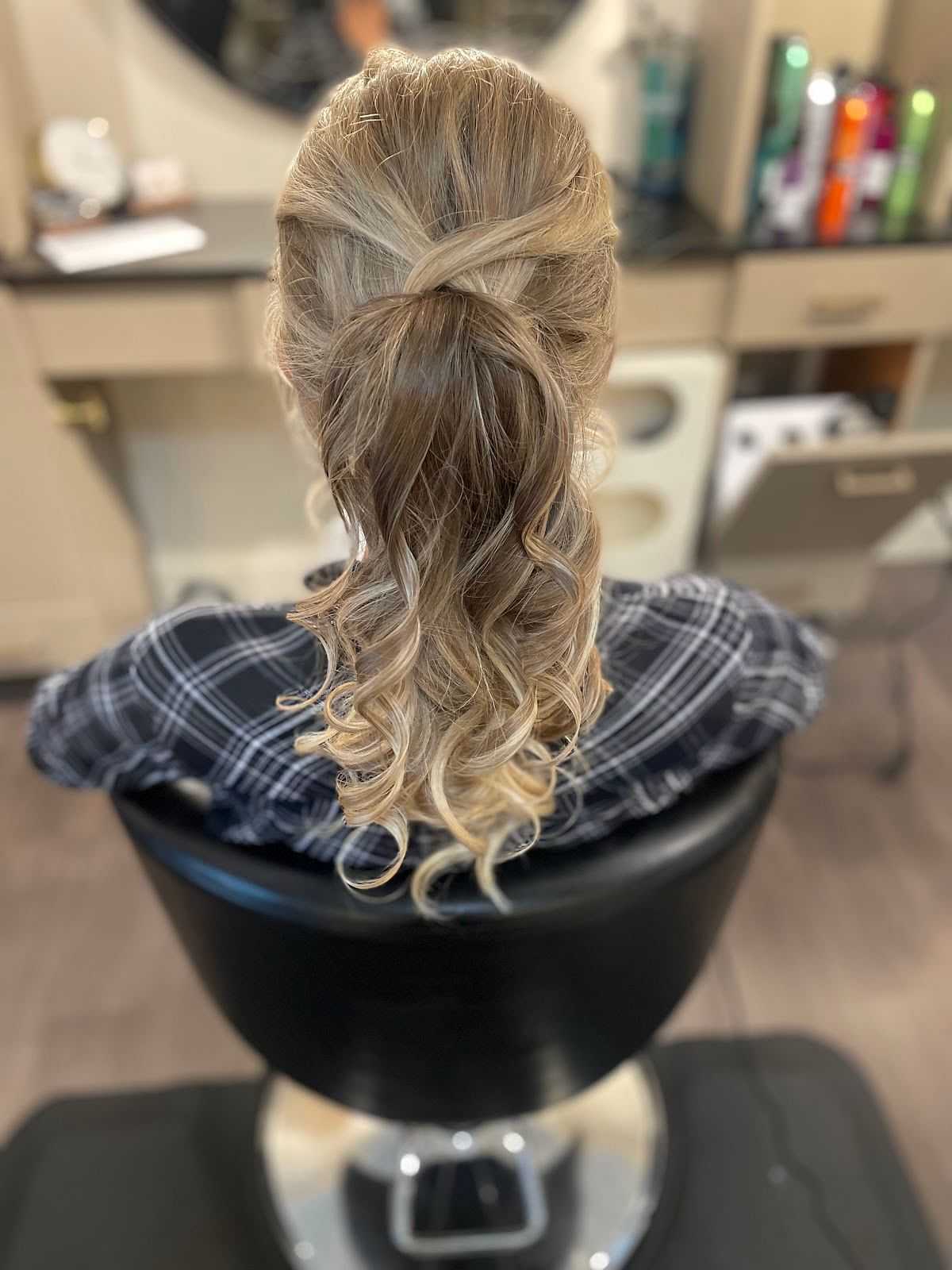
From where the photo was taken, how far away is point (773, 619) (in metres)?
0.81

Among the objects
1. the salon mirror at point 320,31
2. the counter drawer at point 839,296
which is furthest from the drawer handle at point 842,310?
the salon mirror at point 320,31

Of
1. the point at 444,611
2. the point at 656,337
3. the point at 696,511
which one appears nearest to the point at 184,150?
the point at 656,337

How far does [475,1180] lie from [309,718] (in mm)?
896

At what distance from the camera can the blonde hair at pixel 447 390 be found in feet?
1.40

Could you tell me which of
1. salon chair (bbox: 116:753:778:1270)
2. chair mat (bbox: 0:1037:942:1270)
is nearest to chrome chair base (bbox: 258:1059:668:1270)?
chair mat (bbox: 0:1037:942:1270)

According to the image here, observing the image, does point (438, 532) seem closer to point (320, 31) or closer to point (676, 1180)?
point (676, 1180)

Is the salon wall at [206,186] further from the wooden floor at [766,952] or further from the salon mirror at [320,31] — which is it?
the wooden floor at [766,952]

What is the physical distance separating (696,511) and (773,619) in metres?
1.21

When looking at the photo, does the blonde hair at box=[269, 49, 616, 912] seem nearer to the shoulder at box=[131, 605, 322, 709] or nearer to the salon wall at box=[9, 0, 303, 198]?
the shoulder at box=[131, 605, 322, 709]

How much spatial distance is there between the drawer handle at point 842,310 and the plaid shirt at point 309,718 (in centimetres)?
115

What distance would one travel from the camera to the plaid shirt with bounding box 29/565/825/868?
66 cm

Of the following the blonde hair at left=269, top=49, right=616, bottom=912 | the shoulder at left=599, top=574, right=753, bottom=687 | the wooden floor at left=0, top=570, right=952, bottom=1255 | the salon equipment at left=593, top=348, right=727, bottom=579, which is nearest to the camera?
the blonde hair at left=269, top=49, right=616, bottom=912

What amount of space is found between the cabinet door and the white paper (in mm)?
121

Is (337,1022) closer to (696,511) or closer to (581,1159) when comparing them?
(581,1159)
